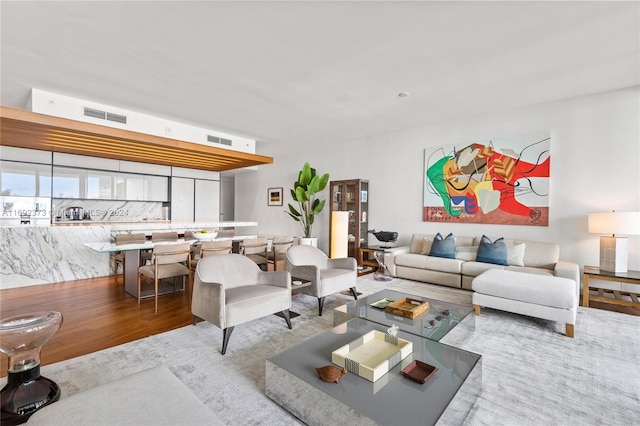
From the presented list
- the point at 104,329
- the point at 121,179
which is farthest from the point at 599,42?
the point at 121,179

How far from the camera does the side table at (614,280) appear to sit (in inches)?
135

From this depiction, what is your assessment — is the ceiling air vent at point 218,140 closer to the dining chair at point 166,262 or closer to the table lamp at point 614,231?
the dining chair at point 166,262

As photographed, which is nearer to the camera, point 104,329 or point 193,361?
point 193,361

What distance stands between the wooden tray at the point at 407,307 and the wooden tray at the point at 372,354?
591mm

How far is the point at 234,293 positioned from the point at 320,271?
1167 millimetres

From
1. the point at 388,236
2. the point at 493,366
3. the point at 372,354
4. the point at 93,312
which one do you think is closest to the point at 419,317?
the point at 493,366

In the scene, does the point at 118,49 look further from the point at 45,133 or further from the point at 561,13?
the point at 561,13

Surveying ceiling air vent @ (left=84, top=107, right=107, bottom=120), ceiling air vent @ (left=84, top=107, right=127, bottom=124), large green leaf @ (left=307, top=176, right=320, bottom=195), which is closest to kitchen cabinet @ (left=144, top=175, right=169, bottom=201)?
ceiling air vent @ (left=84, top=107, right=127, bottom=124)

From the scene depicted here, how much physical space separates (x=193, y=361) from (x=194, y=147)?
14.0ft

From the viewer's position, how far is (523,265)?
420 centimetres

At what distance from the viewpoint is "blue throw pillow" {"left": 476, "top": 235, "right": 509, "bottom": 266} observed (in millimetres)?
4262

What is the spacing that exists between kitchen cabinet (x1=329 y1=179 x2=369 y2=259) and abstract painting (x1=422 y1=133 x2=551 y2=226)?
125 cm

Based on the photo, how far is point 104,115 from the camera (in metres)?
4.65

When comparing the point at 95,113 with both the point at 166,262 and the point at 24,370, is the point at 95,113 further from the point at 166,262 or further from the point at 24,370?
the point at 24,370
